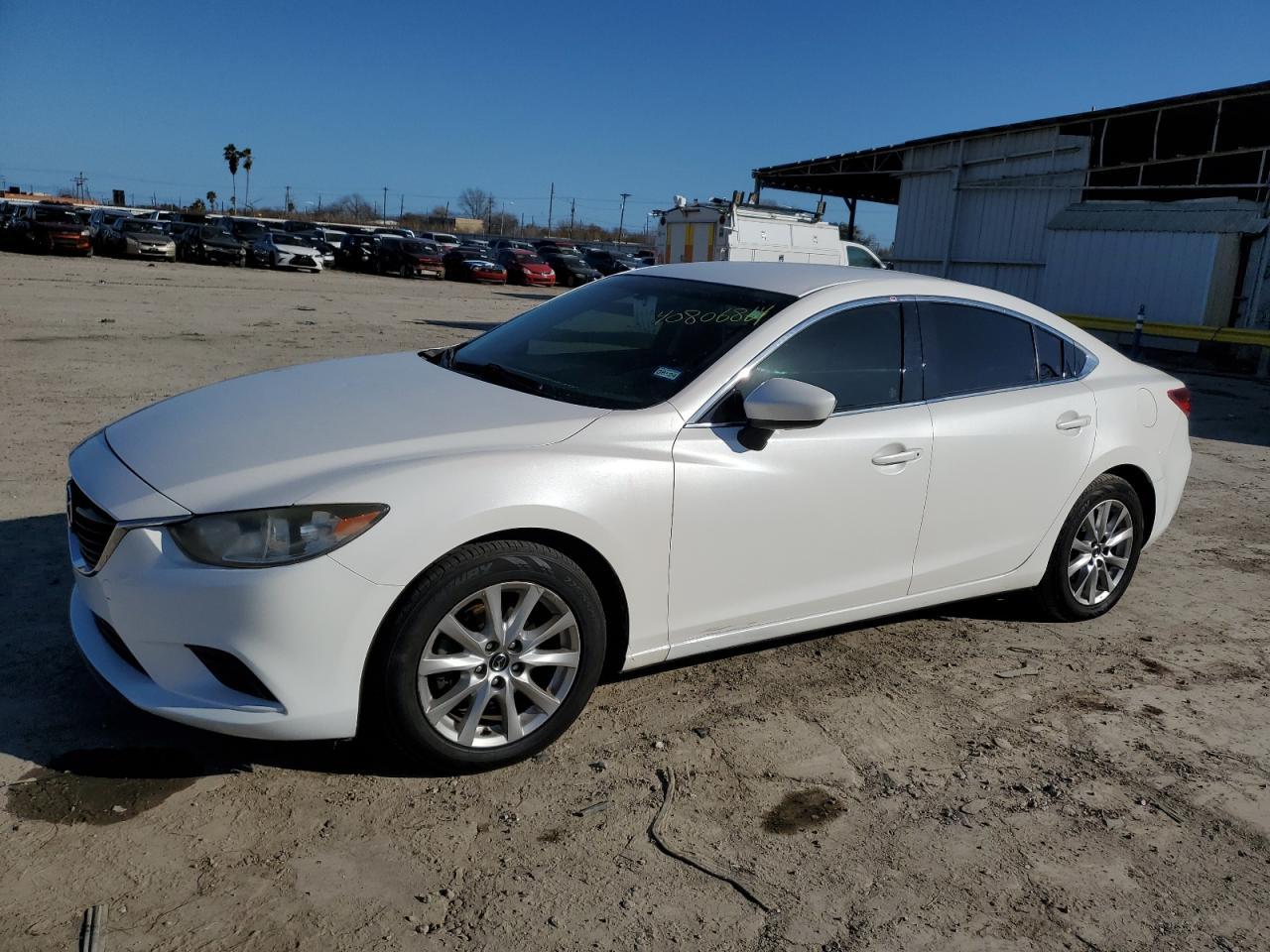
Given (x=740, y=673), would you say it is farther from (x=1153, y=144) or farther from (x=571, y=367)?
(x=1153, y=144)

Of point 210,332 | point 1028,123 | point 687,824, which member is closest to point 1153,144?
point 1028,123

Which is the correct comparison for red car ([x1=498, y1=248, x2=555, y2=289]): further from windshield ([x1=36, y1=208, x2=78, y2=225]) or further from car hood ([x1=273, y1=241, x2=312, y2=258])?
windshield ([x1=36, y1=208, x2=78, y2=225])

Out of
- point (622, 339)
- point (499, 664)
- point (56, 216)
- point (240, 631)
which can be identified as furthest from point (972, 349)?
point (56, 216)

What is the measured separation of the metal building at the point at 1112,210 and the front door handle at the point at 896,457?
51.9ft

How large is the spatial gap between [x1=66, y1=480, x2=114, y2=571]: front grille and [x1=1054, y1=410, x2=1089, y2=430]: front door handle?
3.77 m

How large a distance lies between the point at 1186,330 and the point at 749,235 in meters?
7.97

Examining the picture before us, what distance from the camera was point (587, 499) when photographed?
3.31 metres

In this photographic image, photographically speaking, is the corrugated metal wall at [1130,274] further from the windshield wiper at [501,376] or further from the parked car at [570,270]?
the windshield wiper at [501,376]

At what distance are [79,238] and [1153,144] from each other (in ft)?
96.7

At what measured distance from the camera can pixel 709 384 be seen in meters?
3.70

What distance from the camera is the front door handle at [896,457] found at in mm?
4000

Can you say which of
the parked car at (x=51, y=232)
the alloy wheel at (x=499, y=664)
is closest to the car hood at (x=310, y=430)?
the alloy wheel at (x=499, y=664)

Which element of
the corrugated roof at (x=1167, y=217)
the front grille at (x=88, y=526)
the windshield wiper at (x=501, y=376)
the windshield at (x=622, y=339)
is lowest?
the front grille at (x=88, y=526)

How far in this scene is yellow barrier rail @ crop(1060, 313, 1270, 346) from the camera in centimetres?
1717
